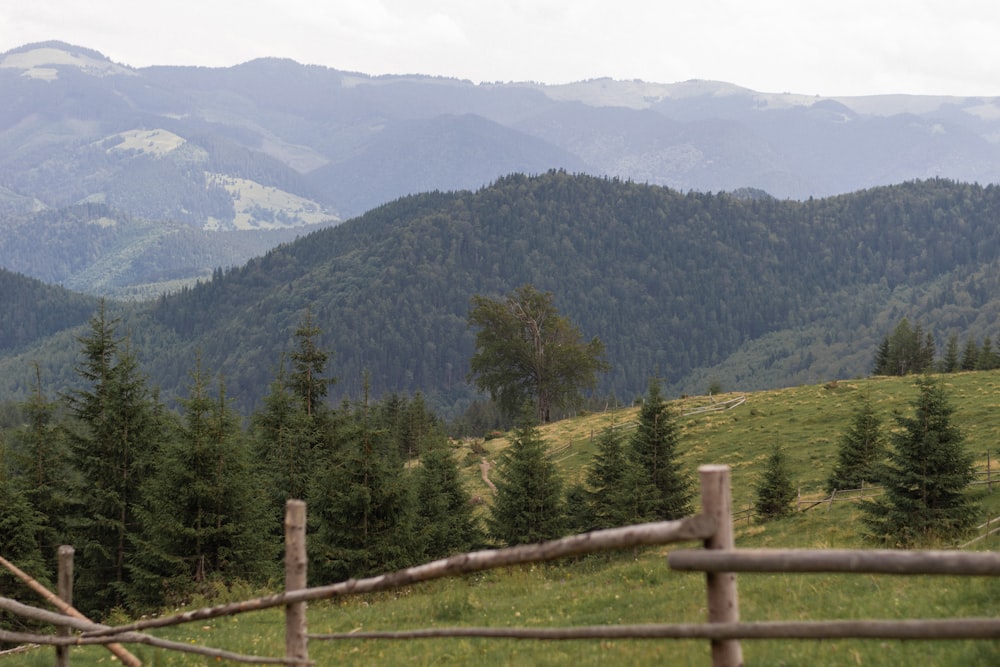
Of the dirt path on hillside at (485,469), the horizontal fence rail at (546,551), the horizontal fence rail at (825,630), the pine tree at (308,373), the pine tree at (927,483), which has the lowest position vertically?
the dirt path on hillside at (485,469)

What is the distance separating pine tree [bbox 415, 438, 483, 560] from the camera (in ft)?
101

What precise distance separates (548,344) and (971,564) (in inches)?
3233

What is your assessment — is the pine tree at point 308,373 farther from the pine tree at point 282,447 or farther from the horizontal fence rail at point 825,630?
the horizontal fence rail at point 825,630

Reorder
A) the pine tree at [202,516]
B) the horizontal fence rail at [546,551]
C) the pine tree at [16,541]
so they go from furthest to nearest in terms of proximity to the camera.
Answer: the pine tree at [16,541] → the pine tree at [202,516] → the horizontal fence rail at [546,551]

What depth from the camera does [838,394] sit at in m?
57.9

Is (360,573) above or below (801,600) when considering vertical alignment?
below

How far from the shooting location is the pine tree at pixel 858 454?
33.4 metres

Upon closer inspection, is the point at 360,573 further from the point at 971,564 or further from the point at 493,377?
the point at 493,377

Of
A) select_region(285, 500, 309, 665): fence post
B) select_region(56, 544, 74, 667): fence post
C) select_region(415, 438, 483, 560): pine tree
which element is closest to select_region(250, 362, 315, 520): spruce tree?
select_region(415, 438, 483, 560): pine tree

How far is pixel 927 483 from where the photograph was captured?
21.4 meters

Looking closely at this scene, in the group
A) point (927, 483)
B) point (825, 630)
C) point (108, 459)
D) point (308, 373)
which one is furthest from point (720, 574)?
point (308, 373)

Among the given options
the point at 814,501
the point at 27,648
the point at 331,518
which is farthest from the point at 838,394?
the point at 27,648

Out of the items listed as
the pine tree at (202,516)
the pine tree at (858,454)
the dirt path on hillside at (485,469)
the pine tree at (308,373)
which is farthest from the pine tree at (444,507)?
the dirt path on hillside at (485,469)

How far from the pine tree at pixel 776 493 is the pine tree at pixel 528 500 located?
8640 mm
